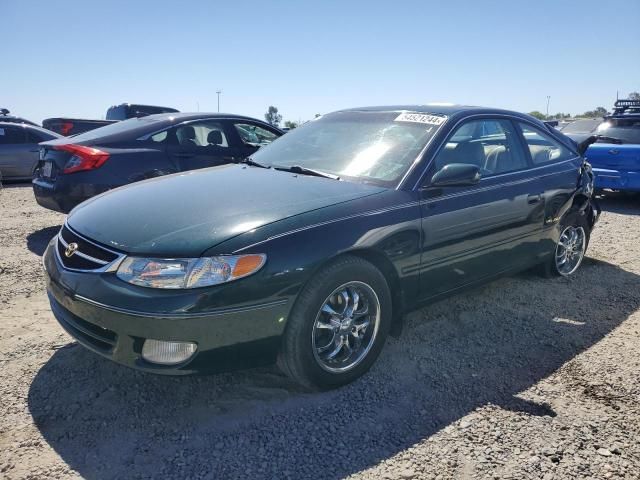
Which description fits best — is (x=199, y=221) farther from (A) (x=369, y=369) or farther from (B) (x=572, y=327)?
(B) (x=572, y=327)

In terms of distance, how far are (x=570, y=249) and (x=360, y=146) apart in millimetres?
2613

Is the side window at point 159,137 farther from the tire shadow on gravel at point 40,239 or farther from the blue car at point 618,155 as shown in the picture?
the blue car at point 618,155

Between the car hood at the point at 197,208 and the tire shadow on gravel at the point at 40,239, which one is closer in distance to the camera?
the car hood at the point at 197,208

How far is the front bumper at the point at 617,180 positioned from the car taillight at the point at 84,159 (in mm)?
7451

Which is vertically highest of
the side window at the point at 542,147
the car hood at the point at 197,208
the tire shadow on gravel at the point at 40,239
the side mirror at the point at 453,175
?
the side window at the point at 542,147

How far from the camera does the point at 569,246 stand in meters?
4.95

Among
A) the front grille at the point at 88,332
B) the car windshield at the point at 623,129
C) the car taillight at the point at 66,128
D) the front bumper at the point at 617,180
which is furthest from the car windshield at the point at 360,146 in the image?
the car taillight at the point at 66,128

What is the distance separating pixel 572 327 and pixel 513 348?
677 mm

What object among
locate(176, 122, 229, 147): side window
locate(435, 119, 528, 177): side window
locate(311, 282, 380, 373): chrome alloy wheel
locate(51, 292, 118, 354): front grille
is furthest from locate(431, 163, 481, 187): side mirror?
locate(176, 122, 229, 147): side window

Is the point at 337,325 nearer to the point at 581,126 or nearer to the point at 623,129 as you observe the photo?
the point at 623,129

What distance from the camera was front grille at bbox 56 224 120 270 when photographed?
8.59 feet

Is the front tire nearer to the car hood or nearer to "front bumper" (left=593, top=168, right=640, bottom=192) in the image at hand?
the car hood

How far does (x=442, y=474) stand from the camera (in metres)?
2.30

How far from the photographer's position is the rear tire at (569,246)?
4.74 m
